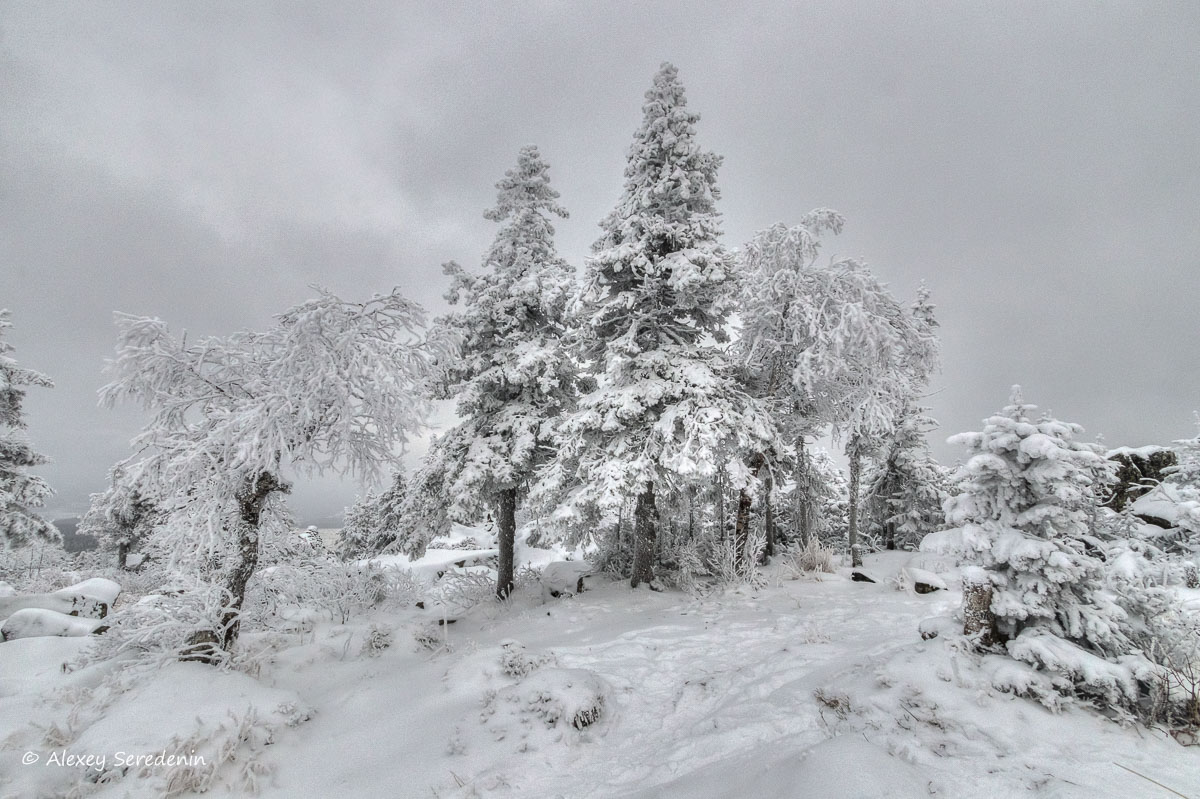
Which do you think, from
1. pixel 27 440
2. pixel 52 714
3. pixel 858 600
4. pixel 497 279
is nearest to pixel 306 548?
pixel 52 714

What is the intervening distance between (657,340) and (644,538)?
4979 millimetres

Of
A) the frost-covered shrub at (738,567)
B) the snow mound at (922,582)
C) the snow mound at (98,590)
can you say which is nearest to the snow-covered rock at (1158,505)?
the snow mound at (922,582)

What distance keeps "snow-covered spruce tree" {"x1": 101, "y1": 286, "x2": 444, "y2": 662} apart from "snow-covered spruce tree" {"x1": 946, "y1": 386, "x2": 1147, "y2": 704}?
7.85 m

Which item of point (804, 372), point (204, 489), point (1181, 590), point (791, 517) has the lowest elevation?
point (791, 517)

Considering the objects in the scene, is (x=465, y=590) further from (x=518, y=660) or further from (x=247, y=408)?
(x=247, y=408)

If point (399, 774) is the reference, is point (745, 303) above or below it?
above

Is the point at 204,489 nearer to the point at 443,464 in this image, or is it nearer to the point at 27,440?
the point at 443,464

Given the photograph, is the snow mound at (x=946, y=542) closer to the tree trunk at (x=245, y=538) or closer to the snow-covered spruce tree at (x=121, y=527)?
the tree trunk at (x=245, y=538)

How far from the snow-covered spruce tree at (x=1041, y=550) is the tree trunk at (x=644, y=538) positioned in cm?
632

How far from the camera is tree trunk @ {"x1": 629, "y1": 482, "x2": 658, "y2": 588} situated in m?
11.0

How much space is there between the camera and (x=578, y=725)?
5285mm

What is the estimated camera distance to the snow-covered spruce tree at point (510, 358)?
11.6m

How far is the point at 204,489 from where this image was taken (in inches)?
252

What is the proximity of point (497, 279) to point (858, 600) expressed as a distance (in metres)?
11.7
